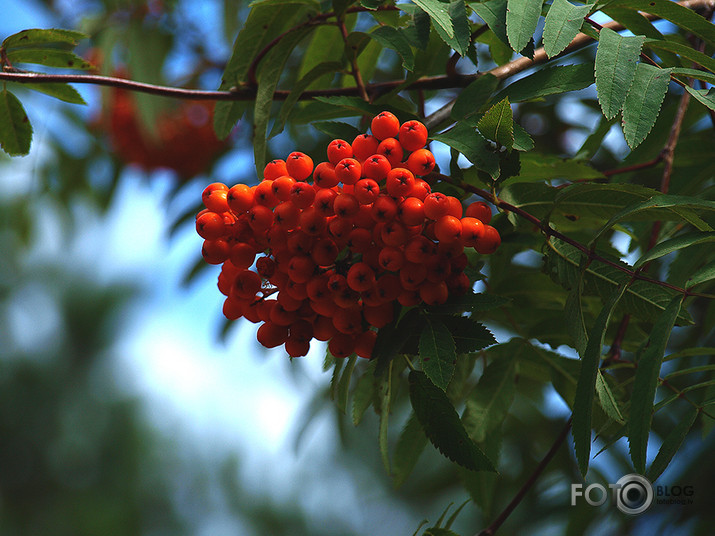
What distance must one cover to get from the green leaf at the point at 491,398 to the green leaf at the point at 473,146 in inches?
21.6

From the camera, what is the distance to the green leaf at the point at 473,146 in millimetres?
878

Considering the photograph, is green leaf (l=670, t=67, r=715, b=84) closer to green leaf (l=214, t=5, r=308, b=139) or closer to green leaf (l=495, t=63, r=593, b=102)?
green leaf (l=495, t=63, r=593, b=102)

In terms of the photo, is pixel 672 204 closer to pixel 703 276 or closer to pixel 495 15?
pixel 703 276

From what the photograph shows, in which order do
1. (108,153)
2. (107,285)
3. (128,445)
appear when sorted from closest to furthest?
1. (108,153)
2. (128,445)
3. (107,285)

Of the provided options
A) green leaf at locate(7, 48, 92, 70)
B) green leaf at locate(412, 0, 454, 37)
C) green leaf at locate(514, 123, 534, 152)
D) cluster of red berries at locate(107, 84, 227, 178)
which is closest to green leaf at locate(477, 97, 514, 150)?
green leaf at locate(514, 123, 534, 152)

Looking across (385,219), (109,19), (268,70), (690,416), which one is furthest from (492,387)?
(109,19)

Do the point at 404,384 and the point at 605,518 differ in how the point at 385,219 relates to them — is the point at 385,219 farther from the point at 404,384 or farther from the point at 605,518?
the point at 605,518

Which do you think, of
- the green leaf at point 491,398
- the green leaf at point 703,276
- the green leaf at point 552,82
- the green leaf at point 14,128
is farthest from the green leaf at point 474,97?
the green leaf at point 14,128

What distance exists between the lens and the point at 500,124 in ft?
2.82

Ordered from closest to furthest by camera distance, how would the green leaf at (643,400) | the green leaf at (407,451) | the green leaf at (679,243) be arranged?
the green leaf at (643,400) → the green leaf at (679,243) → the green leaf at (407,451)

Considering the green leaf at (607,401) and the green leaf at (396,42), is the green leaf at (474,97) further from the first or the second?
the green leaf at (607,401)

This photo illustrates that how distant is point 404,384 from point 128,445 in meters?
16.5

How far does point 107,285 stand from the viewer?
17.6 metres

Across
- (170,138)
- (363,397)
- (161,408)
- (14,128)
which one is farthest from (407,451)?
(161,408)
